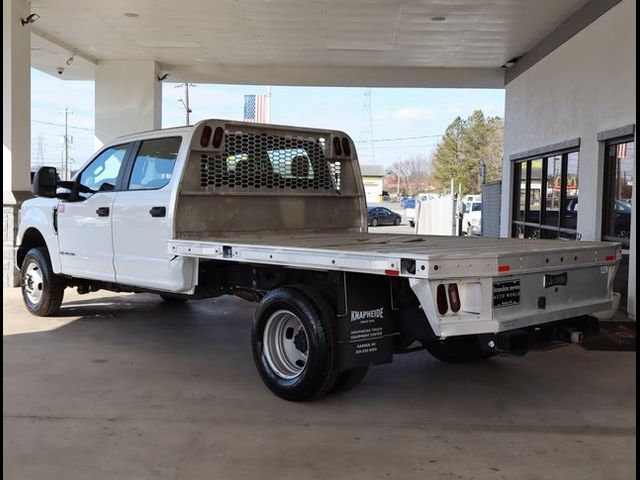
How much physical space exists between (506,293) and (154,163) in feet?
12.8

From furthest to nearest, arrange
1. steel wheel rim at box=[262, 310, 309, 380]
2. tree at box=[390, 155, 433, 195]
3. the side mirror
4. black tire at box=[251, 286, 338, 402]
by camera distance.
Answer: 1. tree at box=[390, 155, 433, 195]
2. the side mirror
3. steel wheel rim at box=[262, 310, 309, 380]
4. black tire at box=[251, 286, 338, 402]

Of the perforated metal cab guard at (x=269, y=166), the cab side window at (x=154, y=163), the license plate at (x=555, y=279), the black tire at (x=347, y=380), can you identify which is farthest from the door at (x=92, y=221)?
the license plate at (x=555, y=279)

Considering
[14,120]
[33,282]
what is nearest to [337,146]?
[33,282]

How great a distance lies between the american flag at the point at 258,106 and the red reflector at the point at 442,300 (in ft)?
70.3

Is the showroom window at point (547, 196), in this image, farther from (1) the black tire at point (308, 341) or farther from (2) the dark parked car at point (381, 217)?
(2) the dark parked car at point (381, 217)

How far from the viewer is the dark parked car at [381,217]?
42469 millimetres

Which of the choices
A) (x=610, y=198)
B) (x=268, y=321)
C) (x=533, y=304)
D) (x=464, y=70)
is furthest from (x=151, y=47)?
(x=533, y=304)

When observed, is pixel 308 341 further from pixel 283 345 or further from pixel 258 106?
pixel 258 106

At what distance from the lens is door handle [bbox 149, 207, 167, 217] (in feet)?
20.0

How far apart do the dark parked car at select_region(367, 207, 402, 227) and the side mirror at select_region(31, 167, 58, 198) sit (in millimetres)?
35103

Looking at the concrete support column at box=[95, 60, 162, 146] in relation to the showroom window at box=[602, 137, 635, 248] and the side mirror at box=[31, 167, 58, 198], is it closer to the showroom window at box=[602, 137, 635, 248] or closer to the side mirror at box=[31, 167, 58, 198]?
the side mirror at box=[31, 167, 58, 198]

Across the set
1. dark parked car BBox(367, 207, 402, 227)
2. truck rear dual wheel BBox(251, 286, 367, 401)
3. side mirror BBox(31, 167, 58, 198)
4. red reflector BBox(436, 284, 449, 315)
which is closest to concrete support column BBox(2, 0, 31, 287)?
side mirror BBox(31, 167, 58, 198)

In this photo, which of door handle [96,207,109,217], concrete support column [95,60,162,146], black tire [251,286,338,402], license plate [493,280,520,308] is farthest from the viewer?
concrete support column [95,60,162,146]

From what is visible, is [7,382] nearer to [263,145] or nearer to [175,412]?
[175,412]
